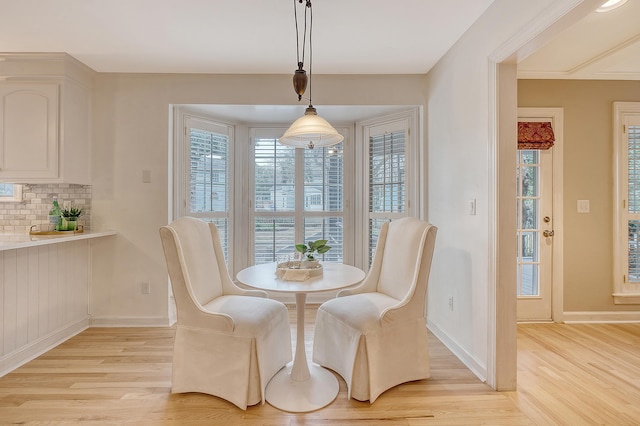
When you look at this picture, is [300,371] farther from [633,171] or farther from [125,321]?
[633,171]

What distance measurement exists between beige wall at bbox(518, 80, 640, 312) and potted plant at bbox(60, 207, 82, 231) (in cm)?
424

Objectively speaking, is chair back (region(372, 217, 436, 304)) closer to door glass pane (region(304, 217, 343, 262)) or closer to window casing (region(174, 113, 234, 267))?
door glass pane (region(304, 217, 343, 262))

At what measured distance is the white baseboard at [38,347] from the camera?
218 cm

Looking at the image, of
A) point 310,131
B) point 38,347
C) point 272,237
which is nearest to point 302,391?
point 310,131

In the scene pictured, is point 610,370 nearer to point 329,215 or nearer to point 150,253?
point 329,215

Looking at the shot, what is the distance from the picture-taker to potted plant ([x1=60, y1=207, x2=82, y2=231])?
8.89 ft

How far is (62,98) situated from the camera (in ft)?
8.75

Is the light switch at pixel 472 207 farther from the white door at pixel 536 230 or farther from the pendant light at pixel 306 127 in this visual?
the white door at pixel 536 230

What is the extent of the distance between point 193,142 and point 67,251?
58.1 inches

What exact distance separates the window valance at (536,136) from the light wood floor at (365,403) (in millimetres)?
1756

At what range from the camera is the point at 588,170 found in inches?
120

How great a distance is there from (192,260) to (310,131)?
1.10m

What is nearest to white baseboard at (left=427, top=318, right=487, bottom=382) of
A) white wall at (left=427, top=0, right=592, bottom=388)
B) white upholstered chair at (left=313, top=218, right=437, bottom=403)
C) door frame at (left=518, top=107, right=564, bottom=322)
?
white wall at (left=427, top=0, right=592, bottom=388)

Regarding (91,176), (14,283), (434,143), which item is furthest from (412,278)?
(91,176)
